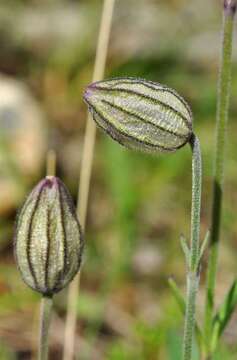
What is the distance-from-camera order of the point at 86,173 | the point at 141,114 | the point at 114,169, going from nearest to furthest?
1. the point at 141,114
2. the point at 86,173
3. the point at 114,169

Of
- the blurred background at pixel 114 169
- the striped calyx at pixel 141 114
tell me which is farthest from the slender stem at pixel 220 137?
the blurred background at pixel 114 169

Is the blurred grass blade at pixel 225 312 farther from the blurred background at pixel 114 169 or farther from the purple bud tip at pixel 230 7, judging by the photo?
the purple bud tip at pixel 230 7

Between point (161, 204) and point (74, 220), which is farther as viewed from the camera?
point (161, 204)

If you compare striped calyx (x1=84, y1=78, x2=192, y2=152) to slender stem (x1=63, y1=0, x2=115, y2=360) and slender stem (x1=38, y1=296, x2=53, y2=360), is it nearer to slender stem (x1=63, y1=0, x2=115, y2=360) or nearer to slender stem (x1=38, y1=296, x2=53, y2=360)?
slender stem (x1=38, y1=296, x2=53, y2=360)

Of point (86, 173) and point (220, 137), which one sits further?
point (86, 173)

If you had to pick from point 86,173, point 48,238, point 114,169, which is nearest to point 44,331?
point 48,238

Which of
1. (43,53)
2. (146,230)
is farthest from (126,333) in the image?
(43,53)

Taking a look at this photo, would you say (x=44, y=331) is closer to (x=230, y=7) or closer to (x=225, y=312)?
(x=225, y=312)

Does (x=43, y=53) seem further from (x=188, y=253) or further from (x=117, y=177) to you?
(x=188, y=253)
